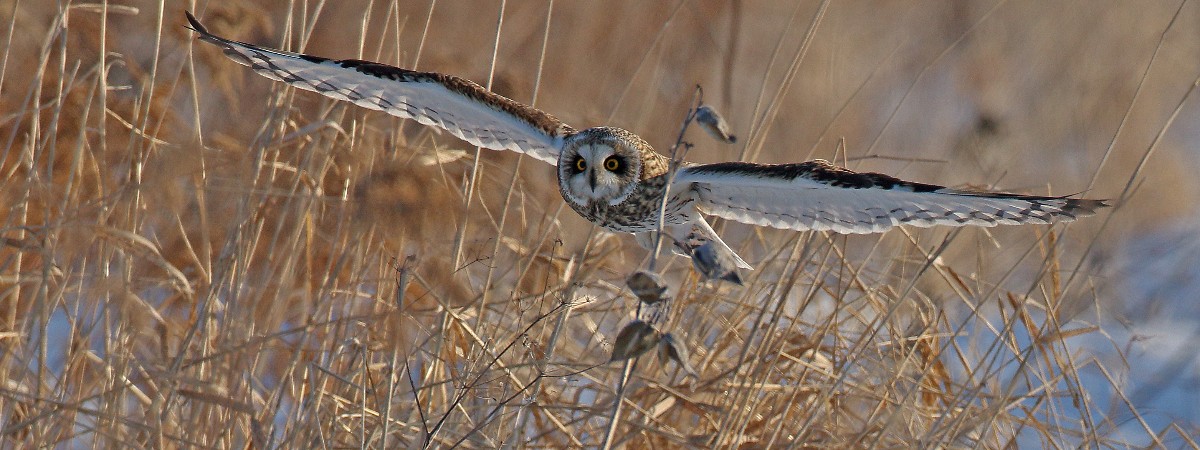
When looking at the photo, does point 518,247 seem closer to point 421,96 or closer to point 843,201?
point 421,96

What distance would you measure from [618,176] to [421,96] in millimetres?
485

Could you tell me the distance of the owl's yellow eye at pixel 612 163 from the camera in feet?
7.57

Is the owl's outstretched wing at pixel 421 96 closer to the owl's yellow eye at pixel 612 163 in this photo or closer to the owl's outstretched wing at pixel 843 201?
the owl's yellow eye at pixel 612 163

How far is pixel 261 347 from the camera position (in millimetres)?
1690

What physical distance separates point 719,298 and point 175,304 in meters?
1.26

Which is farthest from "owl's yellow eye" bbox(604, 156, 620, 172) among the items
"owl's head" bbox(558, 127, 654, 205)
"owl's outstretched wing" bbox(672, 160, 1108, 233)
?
"owl's outstretched wing" bbox(672, 160, 1108, 233)

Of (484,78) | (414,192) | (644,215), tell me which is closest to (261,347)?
(414,192)

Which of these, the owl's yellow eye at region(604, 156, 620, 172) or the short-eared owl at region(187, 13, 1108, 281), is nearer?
the short-eared owl at region(187, 13, 1108, 281)

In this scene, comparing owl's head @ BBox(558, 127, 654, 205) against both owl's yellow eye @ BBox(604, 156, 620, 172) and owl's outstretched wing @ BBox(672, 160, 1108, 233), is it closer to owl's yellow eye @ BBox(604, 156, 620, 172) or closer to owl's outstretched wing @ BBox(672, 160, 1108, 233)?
owl's yellow eye @ BBox(604, 156, 620, 172)

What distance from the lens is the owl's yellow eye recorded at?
7.57 ft

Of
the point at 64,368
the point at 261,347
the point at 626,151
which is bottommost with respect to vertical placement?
the point at 64,368

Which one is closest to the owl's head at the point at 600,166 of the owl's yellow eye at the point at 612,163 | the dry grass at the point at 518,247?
the owl's yellow eye at the point at 612,163

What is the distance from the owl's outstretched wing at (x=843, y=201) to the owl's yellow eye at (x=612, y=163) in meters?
0.14

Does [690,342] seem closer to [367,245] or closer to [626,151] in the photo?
[626,151]
